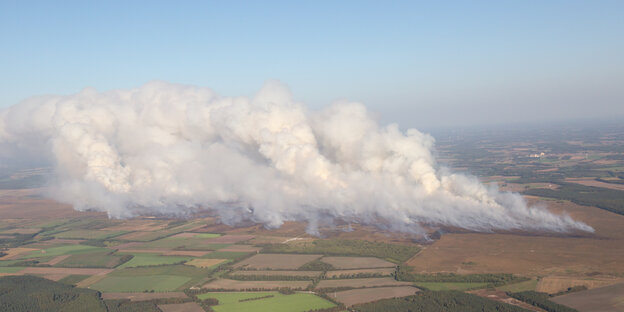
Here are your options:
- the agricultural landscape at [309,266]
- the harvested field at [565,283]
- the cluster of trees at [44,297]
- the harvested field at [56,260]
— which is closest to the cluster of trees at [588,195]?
the agricultural landscape at [309,266]

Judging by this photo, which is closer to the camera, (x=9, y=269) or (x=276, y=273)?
(x=276, y=273)

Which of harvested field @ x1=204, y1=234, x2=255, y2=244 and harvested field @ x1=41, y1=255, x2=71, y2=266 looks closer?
harvested field @ x1=41, y1=255, x2=71, y2=266

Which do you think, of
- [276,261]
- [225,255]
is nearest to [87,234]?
[225,255]

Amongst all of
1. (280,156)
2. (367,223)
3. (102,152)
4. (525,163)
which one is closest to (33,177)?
(102,152)

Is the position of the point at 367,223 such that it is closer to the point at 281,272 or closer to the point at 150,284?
the point at 281,272

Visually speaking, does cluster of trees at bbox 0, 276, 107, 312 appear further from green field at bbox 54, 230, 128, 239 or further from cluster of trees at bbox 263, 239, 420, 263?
green field at bbox 54, 230, 128, 239

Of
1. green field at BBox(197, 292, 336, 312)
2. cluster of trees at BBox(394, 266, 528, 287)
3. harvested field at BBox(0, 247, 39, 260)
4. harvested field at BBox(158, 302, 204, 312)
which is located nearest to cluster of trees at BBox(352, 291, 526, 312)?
cluster of trees at BBox(394, 266, 528, 287)

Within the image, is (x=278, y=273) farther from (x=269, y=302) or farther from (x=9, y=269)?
(x=9, y=269)
